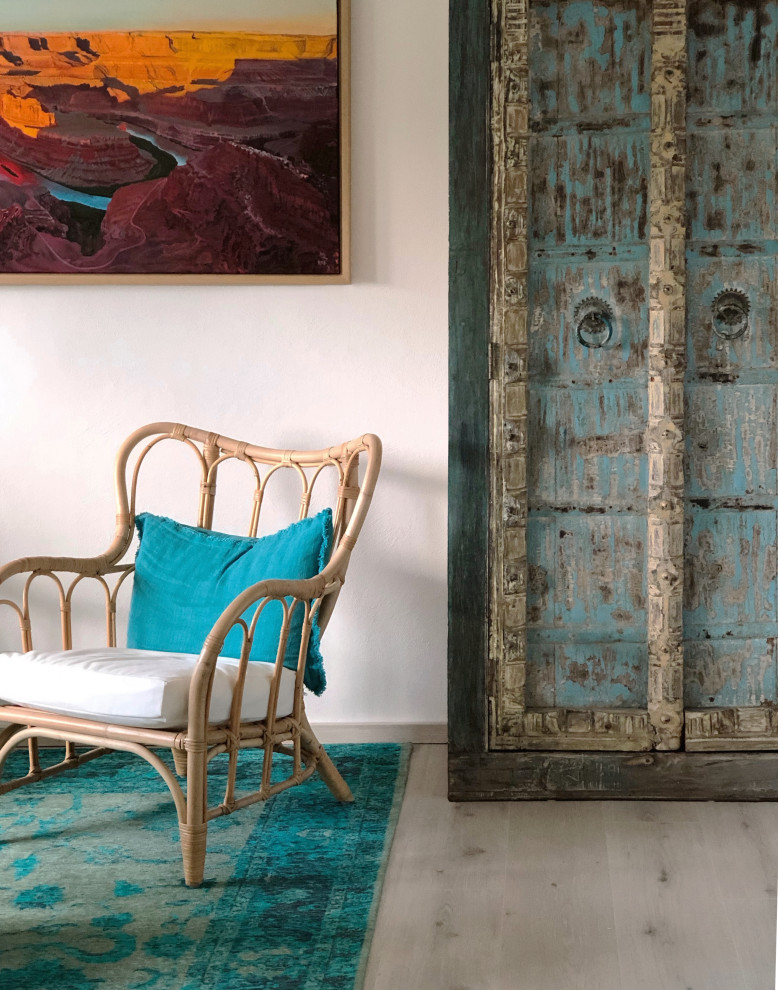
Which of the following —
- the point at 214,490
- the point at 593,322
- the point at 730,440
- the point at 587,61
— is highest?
the point at 587,61

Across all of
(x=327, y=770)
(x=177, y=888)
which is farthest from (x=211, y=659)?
(x=327, y=770)

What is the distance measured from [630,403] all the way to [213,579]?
41.5 inches

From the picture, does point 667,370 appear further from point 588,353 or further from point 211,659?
point 211,659

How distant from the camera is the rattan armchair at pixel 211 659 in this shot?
6.22ft

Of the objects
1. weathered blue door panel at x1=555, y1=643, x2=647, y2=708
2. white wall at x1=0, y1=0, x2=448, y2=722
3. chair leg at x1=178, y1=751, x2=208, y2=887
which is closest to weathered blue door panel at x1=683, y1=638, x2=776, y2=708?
weathered blue door panel at x1=555, y1=643, x2=647, y2=708

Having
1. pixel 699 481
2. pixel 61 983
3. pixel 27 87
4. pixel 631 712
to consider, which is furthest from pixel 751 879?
pixel 27 87

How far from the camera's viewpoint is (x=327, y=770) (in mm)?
2322

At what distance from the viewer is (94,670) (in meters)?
1.98

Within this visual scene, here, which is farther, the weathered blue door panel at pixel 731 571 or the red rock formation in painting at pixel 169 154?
the red rock formation in painting at pixel 169 154

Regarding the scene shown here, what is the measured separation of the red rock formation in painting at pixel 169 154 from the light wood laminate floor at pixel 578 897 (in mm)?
1512

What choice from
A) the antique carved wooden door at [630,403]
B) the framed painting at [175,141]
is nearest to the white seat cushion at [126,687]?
the antique carved wooden door at [630,403]

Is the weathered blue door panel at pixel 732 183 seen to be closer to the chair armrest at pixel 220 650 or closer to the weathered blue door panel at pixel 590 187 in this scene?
the weathered blue door panel at pixel 590 187

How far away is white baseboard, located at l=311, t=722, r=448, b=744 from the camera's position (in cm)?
282

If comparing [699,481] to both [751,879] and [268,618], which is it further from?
[268,618]
